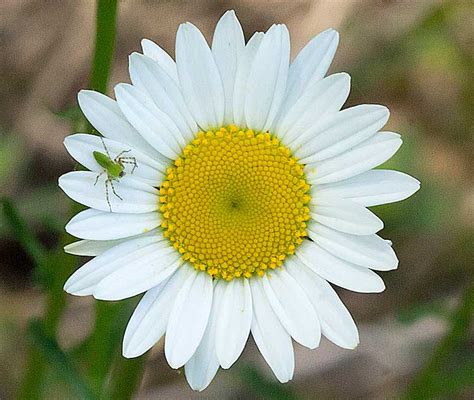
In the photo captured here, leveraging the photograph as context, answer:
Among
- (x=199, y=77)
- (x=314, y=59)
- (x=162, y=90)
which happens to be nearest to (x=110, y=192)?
(x=162, y=90)

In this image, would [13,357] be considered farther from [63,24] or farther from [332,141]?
[332,141]

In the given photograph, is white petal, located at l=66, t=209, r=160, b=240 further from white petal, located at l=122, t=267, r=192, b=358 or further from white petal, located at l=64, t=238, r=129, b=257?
white petal, located at l=122, t=267, r=192, b=358

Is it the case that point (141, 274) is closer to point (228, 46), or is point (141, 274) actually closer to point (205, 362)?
point (205, 362)

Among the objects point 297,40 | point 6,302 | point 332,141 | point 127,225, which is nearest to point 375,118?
point 332,141

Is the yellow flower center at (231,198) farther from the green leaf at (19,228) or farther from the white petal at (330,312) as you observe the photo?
the green leaf at (19,228)

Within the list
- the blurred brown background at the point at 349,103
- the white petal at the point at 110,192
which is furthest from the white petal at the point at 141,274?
the blurred brown background at the point at 349,103
